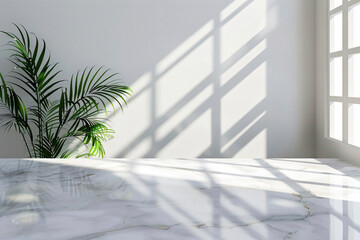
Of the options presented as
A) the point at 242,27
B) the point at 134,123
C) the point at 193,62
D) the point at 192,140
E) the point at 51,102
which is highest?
the point at 242,27

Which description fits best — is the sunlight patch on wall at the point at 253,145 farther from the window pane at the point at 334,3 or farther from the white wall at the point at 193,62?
the window pane at the point at 334,3

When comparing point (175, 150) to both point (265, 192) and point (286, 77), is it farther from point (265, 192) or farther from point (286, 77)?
point (265, 192)

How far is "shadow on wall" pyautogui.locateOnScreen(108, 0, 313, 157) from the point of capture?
10.7 feet

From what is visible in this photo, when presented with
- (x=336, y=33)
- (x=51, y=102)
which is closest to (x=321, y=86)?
(x=336, y=33)

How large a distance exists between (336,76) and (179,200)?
187 centimetres

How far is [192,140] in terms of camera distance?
331cm

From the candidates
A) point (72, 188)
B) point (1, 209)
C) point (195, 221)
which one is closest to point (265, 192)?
point (195, 221)

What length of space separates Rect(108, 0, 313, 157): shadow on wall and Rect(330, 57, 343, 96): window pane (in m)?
0.38

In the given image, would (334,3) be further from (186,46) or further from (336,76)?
(186,46)

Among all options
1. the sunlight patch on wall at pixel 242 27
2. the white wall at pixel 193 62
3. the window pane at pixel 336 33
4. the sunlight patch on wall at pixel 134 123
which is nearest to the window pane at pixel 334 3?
the window pane at pixel 336 33

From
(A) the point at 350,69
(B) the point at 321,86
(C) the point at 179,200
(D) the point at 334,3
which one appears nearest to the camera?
(C) the point at 179,200

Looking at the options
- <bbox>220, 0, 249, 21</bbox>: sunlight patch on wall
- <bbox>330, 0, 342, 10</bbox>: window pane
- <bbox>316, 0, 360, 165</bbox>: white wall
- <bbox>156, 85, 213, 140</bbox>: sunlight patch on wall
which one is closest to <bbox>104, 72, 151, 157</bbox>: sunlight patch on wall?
<bbox>156, 85, 213, 140</bbox>: sunlight patch on wall

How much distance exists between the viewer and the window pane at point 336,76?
2818 millimetres

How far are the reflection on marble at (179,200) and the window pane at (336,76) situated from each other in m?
0.95
